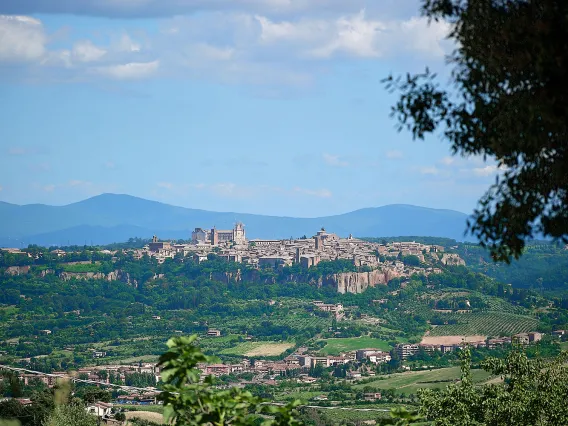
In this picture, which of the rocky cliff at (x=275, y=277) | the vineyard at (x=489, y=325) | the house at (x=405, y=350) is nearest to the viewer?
the house at (x=405, y=350)

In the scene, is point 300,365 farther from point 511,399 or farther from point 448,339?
point 511,399

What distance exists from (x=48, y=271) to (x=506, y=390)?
96.9 metres

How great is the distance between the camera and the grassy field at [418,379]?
46.2m

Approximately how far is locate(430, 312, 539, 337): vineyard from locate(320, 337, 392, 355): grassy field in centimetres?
437

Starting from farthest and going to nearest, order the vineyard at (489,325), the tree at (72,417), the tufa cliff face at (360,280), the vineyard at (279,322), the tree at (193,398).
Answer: the tufa cliff face at (360,280)
the vineyard at (279,322)
the vineyard at (489,325)
the tree at (72,417)
the tree at (193,398)

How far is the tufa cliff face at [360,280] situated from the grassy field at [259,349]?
25.0m

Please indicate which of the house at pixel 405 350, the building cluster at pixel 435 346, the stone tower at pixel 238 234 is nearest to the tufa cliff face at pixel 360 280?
the stone tower at pixel 238 234

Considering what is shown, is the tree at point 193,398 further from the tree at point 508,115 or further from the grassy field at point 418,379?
the grassy field at point 418,379

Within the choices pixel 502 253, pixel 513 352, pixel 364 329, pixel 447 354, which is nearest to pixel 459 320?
pixel 364 329

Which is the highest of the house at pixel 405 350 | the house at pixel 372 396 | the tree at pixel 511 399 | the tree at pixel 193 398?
the tree at pixel 193 398

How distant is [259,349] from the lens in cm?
7550

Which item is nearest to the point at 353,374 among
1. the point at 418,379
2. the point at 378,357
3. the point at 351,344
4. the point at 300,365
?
the point at 300,365

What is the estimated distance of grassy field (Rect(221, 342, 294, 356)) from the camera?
72938mm

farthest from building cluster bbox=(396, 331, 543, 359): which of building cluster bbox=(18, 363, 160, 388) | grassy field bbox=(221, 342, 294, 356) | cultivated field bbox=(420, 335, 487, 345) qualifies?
building cluster bbox=(18, 363, 160, 388)
